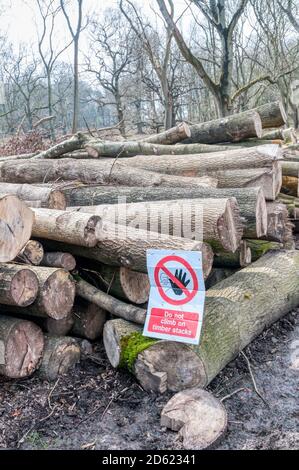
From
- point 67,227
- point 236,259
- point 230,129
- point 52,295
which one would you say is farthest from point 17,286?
point 230,129

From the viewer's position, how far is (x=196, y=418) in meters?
2.62

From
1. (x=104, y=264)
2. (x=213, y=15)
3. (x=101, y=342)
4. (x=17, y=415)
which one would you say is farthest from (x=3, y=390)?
(x=213, y=15)

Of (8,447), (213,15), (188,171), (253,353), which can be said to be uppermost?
(213,15)

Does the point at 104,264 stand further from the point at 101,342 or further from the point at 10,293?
the point at 10,293

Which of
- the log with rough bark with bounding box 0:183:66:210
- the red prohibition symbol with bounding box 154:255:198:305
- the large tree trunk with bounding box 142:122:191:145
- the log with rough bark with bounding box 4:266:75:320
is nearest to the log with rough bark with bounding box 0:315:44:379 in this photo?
the log with rough bark with bounding box 4:266:75:320

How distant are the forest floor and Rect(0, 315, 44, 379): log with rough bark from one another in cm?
14

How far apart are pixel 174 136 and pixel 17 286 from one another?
374 centimetres

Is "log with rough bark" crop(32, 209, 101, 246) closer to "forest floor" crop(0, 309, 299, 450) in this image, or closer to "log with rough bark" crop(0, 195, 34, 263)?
"log with rough bark" crop(0, 195, 34, 263)

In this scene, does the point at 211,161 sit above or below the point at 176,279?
above

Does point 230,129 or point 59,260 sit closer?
point 59,260

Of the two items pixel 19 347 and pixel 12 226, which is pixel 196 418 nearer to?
pixel 19 347

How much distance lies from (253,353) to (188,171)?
229 centimetres

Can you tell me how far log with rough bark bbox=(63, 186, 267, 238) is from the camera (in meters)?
3.91
